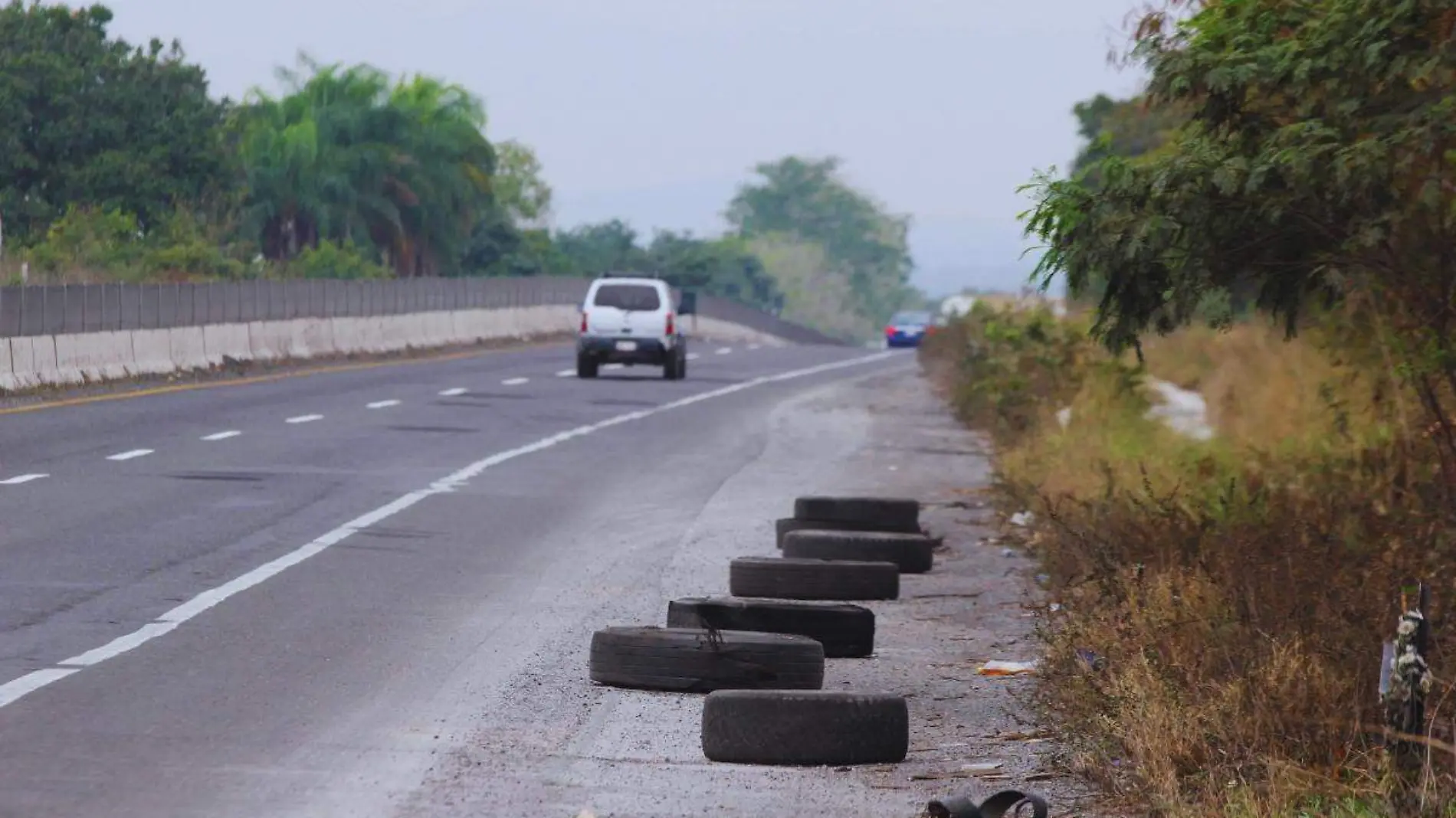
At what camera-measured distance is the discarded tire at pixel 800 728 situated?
849 centimetres

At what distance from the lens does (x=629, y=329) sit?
42.8 m

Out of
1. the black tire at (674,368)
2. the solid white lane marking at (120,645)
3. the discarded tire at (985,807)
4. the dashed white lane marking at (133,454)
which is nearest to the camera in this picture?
the discarded tire at (985,807)

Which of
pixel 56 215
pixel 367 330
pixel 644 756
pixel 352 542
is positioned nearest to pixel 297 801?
pixel 644 756

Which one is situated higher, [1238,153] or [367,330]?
[1238,153]

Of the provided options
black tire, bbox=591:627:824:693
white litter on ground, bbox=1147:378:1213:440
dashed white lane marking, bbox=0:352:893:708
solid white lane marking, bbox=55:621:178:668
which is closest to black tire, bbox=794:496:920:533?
dashed white lane marking, bbox=0:352:893:708

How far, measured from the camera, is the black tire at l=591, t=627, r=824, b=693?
9.88 m

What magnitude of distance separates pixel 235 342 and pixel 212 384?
5698 millimetres

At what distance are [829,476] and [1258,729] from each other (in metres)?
15.3

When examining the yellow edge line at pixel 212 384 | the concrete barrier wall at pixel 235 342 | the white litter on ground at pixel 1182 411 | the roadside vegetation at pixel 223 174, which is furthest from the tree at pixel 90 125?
the white litter on ground at pixel 1182 411

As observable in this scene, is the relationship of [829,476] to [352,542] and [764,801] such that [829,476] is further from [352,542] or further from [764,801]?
[764,801]

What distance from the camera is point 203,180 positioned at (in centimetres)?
7375

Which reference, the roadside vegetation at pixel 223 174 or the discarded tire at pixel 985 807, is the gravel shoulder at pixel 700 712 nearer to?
the discarded tire at pixel 985 807

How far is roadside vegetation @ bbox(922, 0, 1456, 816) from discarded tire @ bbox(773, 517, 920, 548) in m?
0.96

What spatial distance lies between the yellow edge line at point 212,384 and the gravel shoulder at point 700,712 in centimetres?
1184
